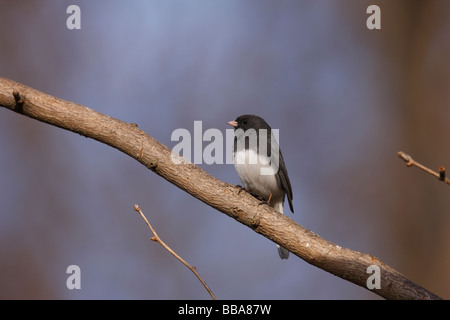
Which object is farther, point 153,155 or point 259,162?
point 259,162

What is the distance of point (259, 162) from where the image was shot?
286 centimetres

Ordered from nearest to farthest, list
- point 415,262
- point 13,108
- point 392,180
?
1. point 13,108
2. point 415,262
3. point 392,180

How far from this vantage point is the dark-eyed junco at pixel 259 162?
2865mm

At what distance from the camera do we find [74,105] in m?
2.21

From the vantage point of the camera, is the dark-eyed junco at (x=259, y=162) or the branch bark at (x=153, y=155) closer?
the branch bark at (x=153, y=155)

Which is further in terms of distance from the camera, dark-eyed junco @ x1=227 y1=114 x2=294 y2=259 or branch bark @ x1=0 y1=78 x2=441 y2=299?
dark-eyed junco @ x1=227 y1=114 x2=294 y2=259

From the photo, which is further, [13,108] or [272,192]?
[272,192]

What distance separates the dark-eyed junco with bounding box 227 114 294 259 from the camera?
2.87m

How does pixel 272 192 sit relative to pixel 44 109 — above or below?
below
